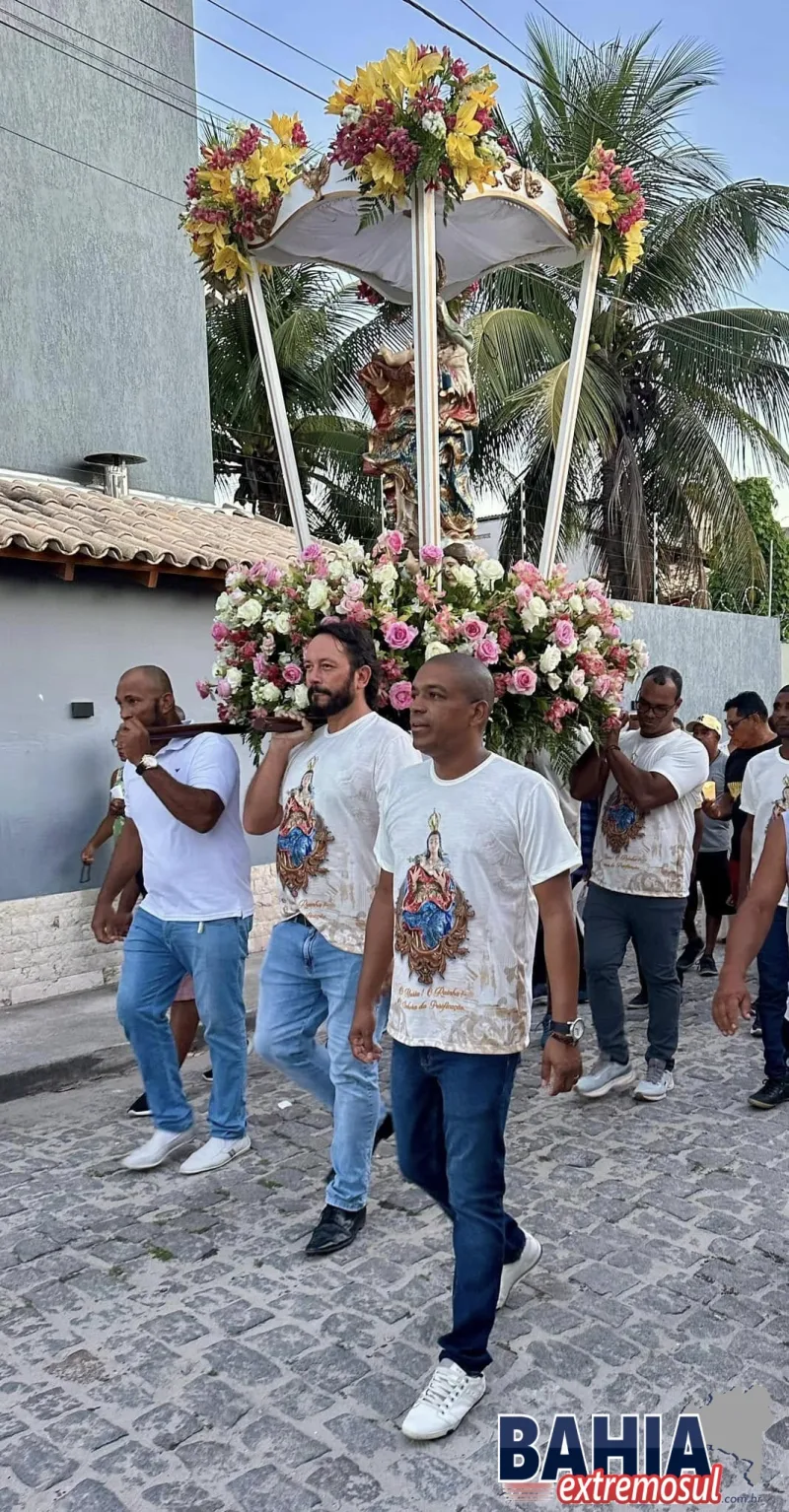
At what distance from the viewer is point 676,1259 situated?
375cm

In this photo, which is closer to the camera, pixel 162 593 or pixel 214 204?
pixel 214 204

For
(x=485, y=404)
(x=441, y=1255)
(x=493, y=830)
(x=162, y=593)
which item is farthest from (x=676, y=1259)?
(x=485, y=404)

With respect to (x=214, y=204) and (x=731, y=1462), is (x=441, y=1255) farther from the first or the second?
(x=214, y=204)

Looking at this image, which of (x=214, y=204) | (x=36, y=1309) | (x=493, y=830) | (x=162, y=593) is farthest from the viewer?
(x=162, y=593)

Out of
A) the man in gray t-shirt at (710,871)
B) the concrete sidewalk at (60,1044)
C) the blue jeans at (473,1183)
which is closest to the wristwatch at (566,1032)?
the blue jeans at (473,1183)

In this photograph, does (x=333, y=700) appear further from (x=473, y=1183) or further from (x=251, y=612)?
(x=473, y=1183)

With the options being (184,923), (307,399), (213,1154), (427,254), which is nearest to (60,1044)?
(213,1154)

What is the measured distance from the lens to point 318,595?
169 inches

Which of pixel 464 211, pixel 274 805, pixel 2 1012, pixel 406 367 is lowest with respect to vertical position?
pixel 2 1012

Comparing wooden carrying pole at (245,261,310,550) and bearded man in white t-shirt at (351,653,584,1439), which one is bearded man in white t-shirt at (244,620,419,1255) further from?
wooden carrying pole at (245,261,310,550)

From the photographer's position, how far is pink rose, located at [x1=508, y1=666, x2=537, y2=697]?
441cm

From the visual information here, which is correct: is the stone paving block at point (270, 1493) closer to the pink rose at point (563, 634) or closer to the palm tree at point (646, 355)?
the pink rose at point (563, 634)

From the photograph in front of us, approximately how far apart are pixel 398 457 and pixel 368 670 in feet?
5.82

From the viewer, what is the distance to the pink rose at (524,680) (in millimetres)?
4406
